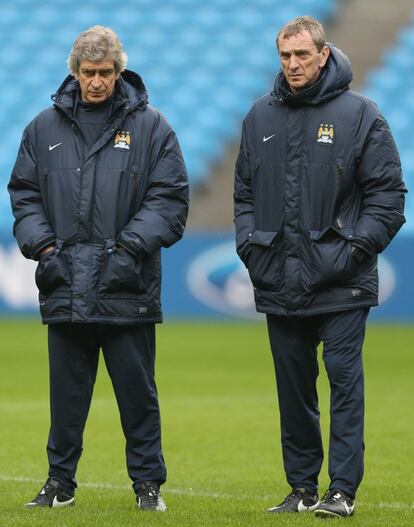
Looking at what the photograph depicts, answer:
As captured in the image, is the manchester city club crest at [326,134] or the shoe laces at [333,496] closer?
the shoe laces at [333,496]

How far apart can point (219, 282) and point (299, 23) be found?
11558mm

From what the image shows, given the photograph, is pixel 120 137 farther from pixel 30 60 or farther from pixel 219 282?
pixel 30 60

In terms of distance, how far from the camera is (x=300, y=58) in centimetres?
567

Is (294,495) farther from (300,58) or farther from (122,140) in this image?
(300,58)

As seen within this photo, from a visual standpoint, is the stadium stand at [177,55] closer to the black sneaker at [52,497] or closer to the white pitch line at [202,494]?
the white pitch line at [202,494]

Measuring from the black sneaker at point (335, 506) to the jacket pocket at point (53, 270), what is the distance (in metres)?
1.46

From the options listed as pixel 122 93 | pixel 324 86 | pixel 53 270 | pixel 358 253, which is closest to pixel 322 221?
pixel 358 253

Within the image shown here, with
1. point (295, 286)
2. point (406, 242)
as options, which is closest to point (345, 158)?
point (295, 286)

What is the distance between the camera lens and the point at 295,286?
5727 mm

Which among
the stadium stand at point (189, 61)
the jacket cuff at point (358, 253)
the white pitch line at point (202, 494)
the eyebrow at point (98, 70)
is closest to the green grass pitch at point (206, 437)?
the white pitch line at point (202, 494)

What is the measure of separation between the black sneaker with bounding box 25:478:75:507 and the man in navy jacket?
98 centimetres

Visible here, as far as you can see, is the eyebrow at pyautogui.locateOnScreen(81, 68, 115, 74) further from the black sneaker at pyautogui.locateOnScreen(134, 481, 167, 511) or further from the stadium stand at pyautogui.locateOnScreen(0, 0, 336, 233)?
the stadium stand at pyautogui.locateOnScreen(0, 0, 336, 233)

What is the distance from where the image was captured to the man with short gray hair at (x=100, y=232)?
578cm

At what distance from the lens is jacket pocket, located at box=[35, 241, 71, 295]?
5.80m
